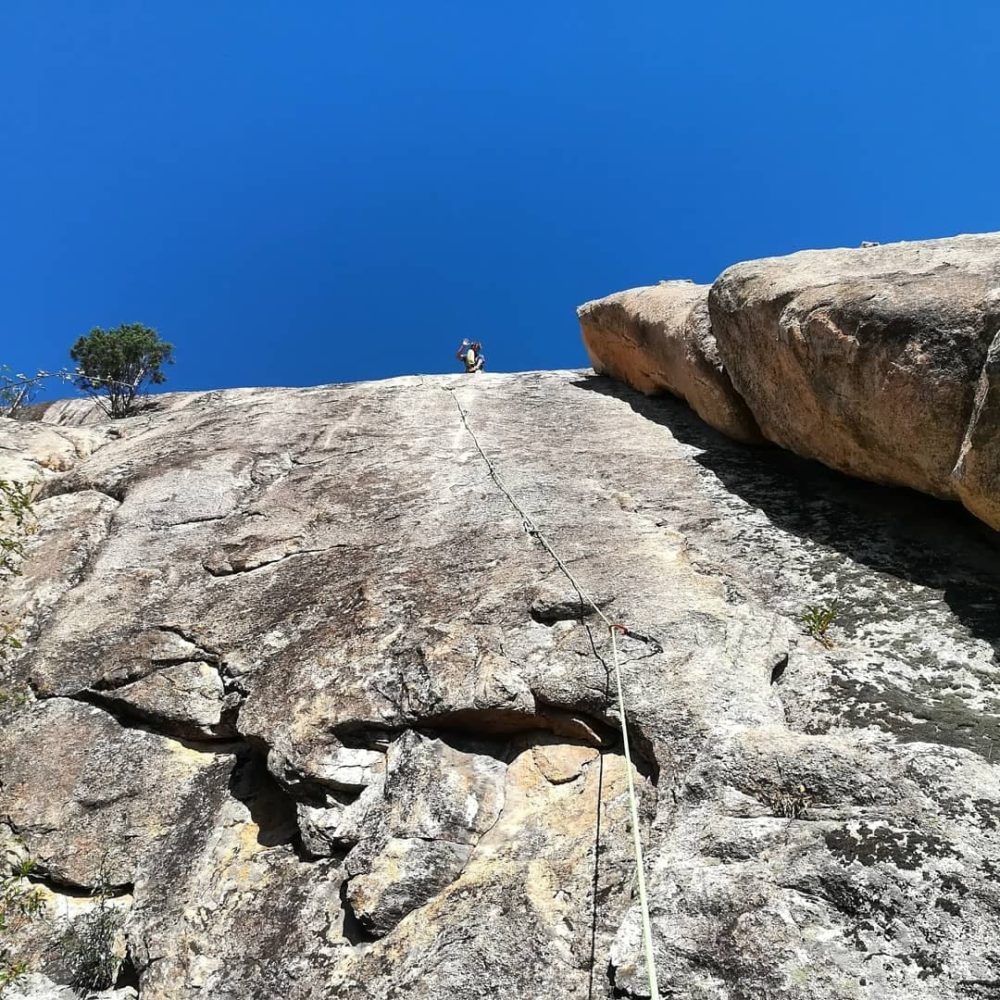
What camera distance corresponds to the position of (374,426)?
33.5 feet

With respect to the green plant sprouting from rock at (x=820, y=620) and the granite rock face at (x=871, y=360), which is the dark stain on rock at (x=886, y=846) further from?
the granite rock face at (x=871, y=360)

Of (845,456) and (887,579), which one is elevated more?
(845,456)

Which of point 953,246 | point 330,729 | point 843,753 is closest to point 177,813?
point 330,729

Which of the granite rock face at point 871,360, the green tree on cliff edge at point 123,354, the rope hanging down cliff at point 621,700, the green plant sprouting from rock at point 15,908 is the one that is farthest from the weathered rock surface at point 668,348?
the green tree on cliff edge at point 123,354

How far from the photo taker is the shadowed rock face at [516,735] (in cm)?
333

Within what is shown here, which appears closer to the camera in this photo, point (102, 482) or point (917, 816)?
point (917, 816)

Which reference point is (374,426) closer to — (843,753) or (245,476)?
(245,476)

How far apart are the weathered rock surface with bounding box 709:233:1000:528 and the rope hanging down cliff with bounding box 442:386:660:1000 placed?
264cm

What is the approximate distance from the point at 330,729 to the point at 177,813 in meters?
1.31

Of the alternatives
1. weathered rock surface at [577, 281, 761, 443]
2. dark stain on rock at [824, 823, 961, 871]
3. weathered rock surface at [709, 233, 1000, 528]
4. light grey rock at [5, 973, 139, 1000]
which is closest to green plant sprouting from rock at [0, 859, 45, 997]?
light grey rock at [5, 973, 139, 1000]

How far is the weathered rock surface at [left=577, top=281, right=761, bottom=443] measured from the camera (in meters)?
8.62

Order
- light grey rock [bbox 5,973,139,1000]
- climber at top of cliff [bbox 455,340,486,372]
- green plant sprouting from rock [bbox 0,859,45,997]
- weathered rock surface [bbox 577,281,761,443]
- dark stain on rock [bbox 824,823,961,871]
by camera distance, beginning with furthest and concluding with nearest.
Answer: climber at top of cliff [bbox 455,340,486,372] < weathered rock surface [bbox 577,281,761,443] < green plant sprouting from rock [bbox 0,859,45,997] < light grey rock [bbox 5,973,139,1000] < dark stain on rock [bbox 824,823,961,871]

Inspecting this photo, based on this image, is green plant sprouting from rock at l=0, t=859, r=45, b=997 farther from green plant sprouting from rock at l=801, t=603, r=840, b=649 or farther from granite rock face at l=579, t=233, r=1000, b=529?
granite rock face at l=579, t=233, r=1000, b=529

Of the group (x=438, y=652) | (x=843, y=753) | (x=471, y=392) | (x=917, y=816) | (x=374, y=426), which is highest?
(x=471, y=392)
